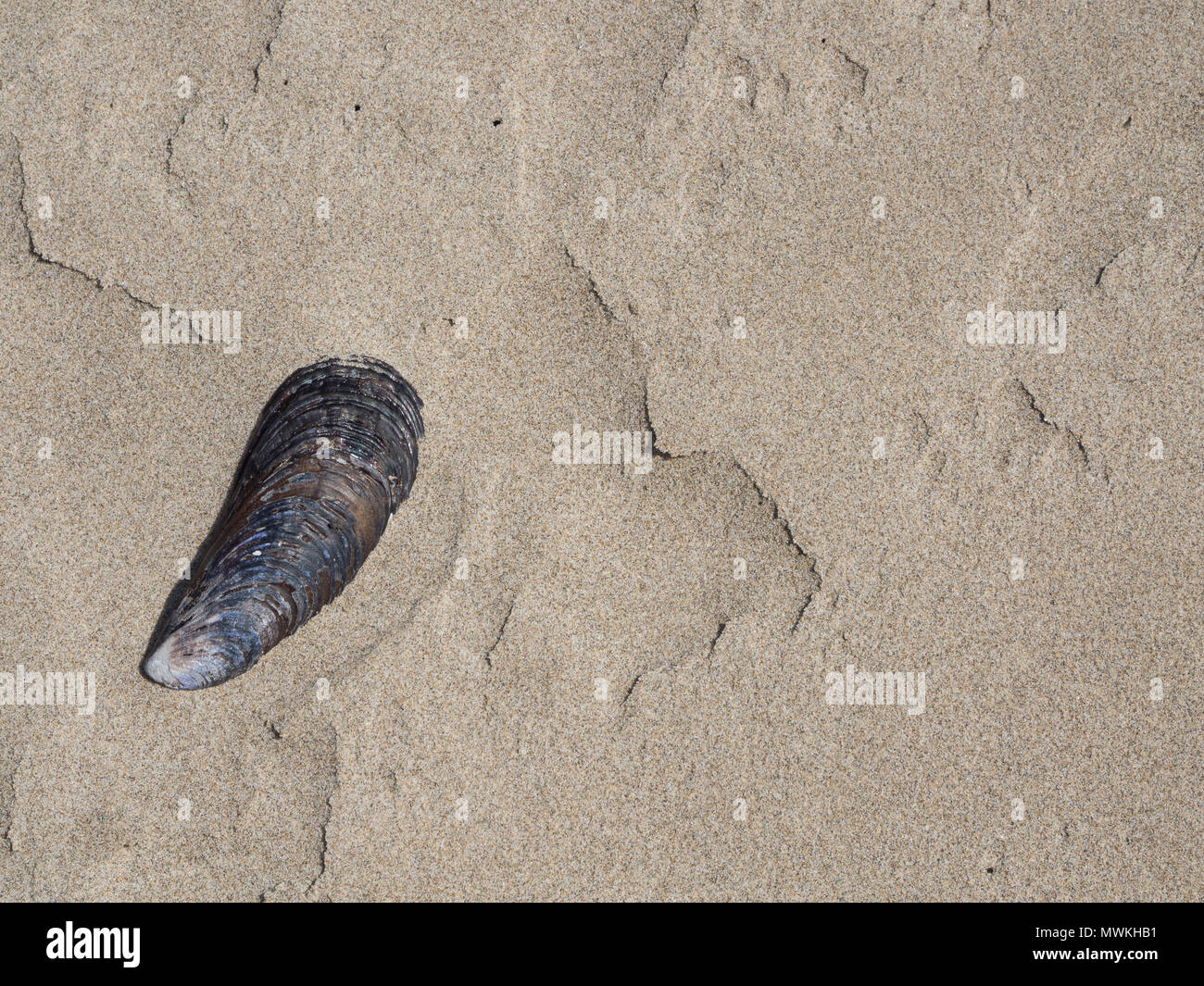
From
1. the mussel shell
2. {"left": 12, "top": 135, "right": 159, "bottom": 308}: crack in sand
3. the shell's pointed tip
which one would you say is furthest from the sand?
the shell's pointed tip

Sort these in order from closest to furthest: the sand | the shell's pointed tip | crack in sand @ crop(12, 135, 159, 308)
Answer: the shell's pointed tip → the sand → crack in sand @ crop(12, 135, 159, 308)

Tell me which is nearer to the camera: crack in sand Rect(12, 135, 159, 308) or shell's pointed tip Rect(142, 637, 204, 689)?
shell's pointed tip Rect(142, 637, 204, 689)

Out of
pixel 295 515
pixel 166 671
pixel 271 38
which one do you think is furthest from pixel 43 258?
pixel 166 671

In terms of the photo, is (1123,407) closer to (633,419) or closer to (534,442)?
(633,419)

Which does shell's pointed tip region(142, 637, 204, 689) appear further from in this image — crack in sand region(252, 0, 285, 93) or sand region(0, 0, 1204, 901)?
crack in sand region(252, 0, 285, 93)

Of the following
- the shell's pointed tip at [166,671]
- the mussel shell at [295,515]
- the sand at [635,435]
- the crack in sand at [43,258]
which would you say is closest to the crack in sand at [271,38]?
the sand at [635,435]

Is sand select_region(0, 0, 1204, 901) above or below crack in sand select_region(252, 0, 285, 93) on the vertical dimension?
below
